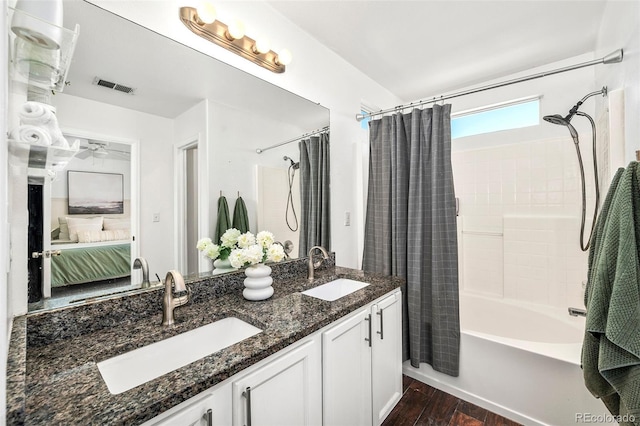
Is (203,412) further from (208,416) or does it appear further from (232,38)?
(232,38)

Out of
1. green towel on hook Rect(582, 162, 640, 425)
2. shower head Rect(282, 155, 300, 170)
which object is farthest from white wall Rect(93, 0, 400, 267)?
green towel on hook Rect(582, 162, 640, 425)

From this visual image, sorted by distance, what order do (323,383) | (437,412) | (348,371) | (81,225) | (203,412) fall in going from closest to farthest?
1. (203,412)
2. (81,225)
3. (323,383)
4. (348,371)
5. (437,412)

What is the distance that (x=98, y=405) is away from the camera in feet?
2.08

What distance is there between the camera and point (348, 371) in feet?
4.25

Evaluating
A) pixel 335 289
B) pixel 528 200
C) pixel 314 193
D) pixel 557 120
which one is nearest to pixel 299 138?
pixel 314 193

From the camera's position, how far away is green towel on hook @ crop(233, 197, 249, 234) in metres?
1.56

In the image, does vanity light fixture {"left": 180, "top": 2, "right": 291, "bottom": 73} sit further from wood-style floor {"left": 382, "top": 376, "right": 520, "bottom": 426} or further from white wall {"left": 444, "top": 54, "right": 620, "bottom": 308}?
wood-style floor {"left": 382, "top": 376, "right": 520, "bottom": 426}

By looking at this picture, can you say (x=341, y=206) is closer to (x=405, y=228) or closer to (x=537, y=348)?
(x=405, y=228)

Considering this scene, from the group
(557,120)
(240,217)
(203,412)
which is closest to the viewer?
(203,412)

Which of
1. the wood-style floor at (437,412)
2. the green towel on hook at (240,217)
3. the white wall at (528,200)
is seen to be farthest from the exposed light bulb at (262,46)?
the wood-style floor at (437,412)

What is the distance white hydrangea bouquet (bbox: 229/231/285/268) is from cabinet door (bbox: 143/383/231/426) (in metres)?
0.62

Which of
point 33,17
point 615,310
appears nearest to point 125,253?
point 33,17

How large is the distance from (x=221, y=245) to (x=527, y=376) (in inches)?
77.3

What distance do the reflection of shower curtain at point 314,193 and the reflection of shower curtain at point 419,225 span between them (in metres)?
0.46
